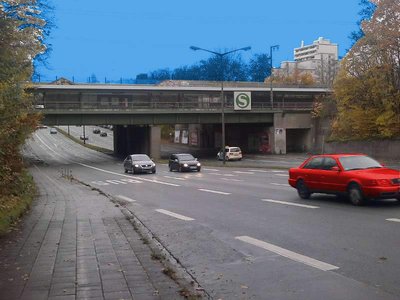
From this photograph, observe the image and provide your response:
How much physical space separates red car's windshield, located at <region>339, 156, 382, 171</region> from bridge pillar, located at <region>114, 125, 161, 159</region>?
185 feet

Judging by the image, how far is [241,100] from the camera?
6838 centimetres

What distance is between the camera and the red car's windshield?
46.3 feet

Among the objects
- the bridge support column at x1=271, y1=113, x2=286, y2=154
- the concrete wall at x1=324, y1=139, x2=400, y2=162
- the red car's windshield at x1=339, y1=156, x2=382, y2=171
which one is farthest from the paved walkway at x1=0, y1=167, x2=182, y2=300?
the bridge support column at x1=271, y1=113, x2=286, y2=154

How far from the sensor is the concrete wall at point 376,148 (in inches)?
1816

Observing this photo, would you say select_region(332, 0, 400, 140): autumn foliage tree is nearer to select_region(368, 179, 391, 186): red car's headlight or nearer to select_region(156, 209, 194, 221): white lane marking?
select_region(368, 179, 391, 186): red car's headlight

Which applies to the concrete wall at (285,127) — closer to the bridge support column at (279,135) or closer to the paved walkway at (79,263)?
the bridge support column at (279,135)

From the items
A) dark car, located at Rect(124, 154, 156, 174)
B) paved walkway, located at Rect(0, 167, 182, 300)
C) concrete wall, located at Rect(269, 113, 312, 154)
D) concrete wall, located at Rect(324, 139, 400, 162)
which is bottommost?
dark car, located at Rect(124, 154, 156, 174)

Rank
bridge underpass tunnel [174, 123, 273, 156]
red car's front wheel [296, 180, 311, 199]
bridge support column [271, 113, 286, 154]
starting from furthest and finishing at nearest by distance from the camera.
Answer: bridge underpass tunnel [174, 123, 273, 156]
bridge support column [271, 113, 286, 154]
red car's front wheel [296, 180, 311, 199]

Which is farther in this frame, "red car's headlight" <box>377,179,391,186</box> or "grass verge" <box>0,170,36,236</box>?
"red car's headlight" <box>377,179,391,186</box>

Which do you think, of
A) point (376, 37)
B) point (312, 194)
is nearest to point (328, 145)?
point (376, 37)

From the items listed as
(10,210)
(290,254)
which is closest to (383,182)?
(290,254)

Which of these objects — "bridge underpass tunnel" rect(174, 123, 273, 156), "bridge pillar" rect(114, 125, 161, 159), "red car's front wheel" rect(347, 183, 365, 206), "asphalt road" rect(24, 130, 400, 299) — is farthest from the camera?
"bridge underpass tunnel" rect(174, 123, 273, 156)

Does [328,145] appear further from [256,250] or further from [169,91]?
[256,250]

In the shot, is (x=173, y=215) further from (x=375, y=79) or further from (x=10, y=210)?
(x=375, y=79)
